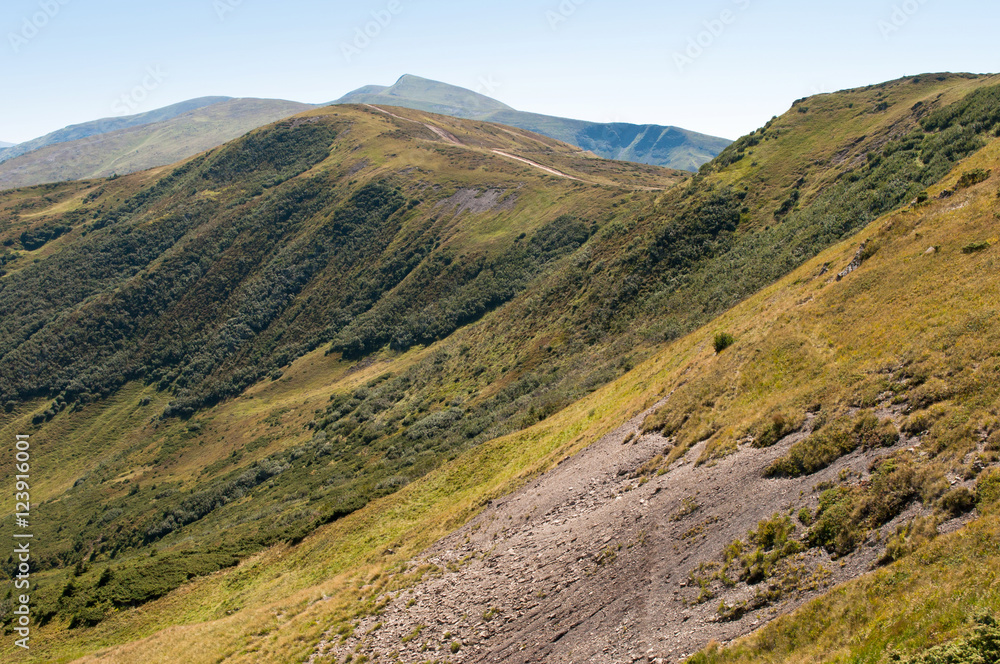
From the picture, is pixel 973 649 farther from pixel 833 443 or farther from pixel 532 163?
pixel 532 163

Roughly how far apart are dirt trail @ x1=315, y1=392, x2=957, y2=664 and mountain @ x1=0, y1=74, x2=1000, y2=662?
0.10 metres

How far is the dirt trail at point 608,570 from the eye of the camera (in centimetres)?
1259

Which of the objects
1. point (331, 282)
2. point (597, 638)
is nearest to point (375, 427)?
point (597, 638)

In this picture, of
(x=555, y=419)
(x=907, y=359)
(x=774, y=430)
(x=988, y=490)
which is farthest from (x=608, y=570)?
(x=555, y=419)

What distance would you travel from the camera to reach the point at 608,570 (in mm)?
15977

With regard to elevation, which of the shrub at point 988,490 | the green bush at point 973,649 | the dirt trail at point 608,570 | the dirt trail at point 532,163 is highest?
the dirt trail at point 532,163

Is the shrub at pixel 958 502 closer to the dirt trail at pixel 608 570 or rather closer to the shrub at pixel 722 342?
the dirt trail at pixel 608 570

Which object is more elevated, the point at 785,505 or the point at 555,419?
the point at 785,505

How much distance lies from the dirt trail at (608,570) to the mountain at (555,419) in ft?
0.33

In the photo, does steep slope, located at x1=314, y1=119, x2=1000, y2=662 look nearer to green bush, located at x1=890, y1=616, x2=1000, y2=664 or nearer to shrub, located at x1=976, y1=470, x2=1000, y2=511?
shrub, located at x1=976, y1=470, x2=1000, y2=511

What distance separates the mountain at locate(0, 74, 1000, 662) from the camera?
12812 mm

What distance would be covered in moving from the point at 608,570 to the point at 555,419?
20.0 m

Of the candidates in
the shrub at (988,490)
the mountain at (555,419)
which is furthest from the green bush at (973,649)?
the shrub at (988,490)

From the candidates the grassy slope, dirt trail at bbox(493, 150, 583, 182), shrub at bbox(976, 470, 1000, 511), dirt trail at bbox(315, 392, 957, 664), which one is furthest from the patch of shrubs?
dirt trail at bbox(493, 150, 583, 182)
